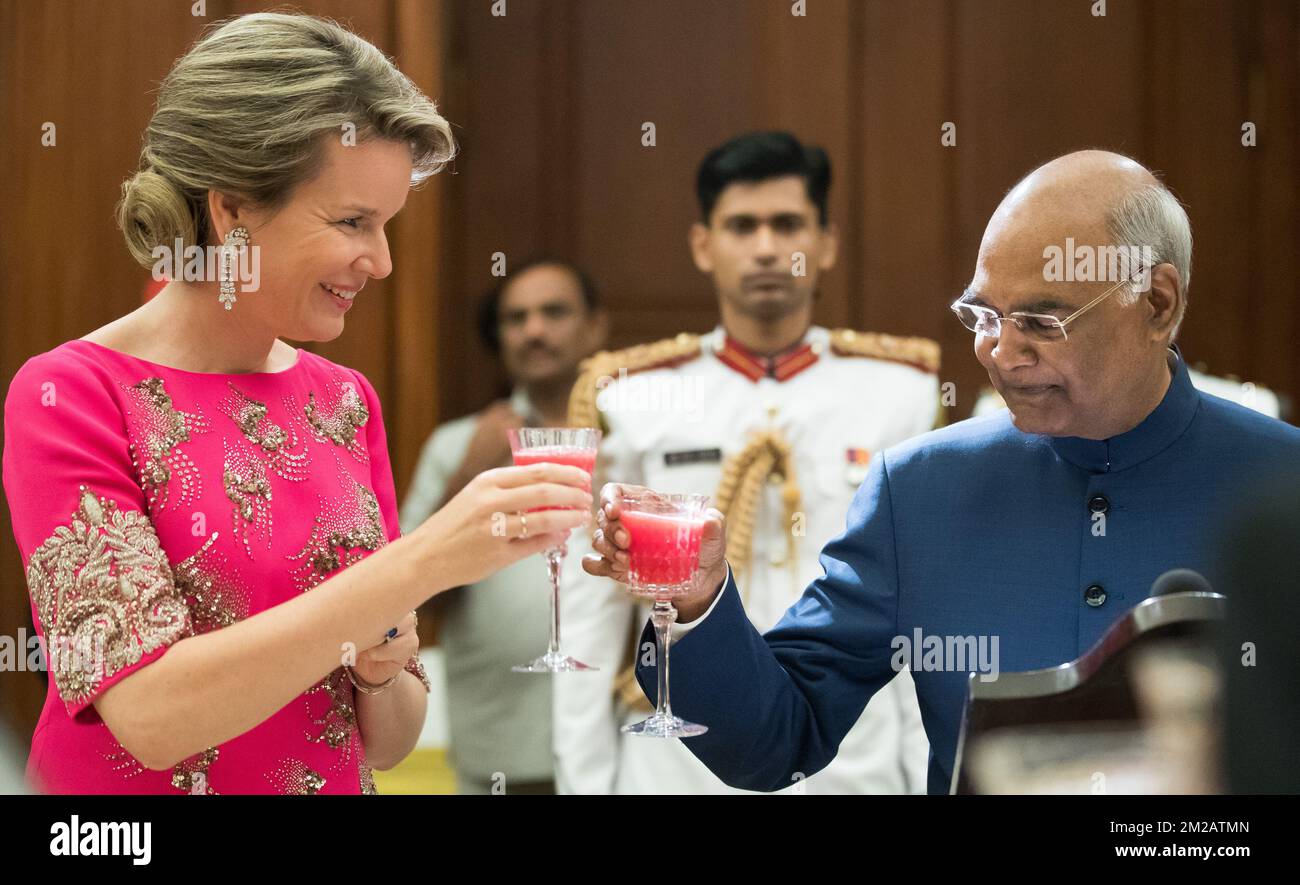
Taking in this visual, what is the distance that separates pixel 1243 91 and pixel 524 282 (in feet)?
6.35

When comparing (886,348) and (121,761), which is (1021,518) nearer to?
(121,761)

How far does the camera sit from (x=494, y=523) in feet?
4.18

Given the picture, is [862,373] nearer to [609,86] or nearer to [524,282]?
[524,282]

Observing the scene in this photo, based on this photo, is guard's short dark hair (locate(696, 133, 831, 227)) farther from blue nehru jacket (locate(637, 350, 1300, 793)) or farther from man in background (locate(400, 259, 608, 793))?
blue nehru jacket (locate(637, 350, 1300, 793))

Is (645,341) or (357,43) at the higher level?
(357,43)

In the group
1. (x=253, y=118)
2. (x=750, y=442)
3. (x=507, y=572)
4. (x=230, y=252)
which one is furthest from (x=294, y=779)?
(x=750, y=442)

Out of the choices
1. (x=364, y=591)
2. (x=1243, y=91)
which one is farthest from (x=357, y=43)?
(x=1243, y=91)

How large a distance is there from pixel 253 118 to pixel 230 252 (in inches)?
5.5
